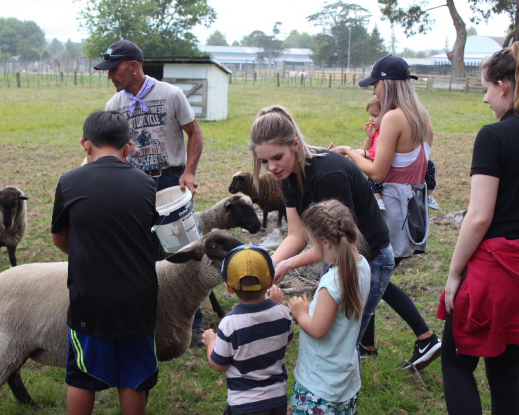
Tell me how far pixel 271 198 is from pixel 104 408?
4.44 m

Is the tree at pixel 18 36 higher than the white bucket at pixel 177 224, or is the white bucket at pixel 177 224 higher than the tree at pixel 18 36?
the tree at pixel 18 36

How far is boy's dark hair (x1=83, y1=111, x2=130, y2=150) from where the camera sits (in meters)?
2.27

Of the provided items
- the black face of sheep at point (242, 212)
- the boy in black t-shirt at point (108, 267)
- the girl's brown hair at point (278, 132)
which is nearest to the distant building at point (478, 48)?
the black face of sheep at point (242, 212)

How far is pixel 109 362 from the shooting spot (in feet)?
7.41

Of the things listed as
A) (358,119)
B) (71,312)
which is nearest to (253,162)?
(71,312)

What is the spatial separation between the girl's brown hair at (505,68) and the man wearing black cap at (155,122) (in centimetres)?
239

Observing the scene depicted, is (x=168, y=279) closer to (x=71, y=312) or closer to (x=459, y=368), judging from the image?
(x=71, y=312)

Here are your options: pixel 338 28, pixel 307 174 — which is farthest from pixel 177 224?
pixel 338 28

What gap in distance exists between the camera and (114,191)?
215 centimetres

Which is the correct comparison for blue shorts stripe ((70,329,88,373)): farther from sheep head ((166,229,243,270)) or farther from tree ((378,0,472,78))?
tree ((378,0,472,78))

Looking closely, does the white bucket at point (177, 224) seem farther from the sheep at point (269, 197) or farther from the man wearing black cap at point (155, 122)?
the sheep at point (269, 197)

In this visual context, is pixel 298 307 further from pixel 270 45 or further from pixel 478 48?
pixel 270 45

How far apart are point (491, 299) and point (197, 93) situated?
15743 millimetres

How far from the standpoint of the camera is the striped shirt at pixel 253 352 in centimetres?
207
